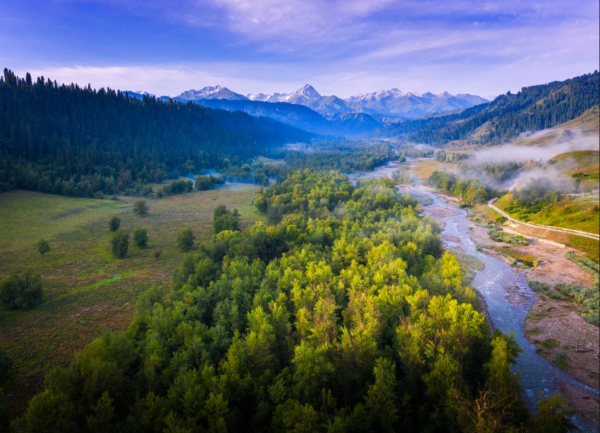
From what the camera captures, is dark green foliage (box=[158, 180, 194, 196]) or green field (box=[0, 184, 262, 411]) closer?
green field (box=[0, 184, 262, 411])

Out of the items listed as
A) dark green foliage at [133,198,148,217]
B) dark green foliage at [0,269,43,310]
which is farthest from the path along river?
dark green foliage at [133,198,148,217]

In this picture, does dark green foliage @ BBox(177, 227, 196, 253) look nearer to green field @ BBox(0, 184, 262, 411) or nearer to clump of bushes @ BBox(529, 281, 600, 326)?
green field @ BBox(0, 184, 262, 411)

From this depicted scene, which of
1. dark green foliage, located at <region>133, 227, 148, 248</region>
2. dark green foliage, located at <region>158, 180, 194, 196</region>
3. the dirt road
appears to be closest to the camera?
the dirt road

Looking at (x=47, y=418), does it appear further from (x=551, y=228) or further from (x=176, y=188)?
(x=176, y=188)

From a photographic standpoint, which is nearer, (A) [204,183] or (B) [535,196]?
(B) [535,196]

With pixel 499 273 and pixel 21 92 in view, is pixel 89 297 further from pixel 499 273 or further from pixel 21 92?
pixel 21 92

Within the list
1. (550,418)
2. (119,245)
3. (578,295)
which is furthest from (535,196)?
(119,245)
